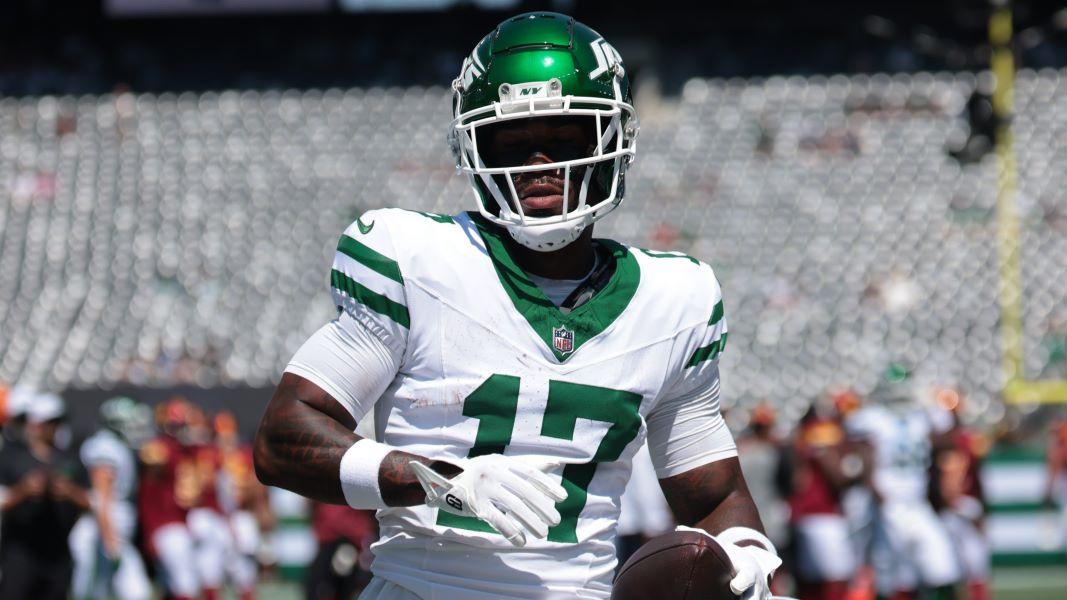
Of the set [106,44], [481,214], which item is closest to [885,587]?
[481,214]

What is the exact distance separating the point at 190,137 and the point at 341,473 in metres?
19.2

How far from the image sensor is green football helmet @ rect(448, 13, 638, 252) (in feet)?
7.91

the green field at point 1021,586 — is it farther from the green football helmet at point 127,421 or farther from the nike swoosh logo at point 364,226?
the nike swoosh logo at point 364,226

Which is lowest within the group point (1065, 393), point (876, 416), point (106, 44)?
point (1065, 393)

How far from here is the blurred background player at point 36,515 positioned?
23.2 ft

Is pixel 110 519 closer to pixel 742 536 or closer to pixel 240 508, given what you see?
pixel 240 508

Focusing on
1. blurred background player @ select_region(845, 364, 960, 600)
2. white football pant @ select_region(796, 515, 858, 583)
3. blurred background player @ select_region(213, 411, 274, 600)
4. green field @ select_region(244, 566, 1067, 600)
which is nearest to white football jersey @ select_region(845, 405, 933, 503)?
blurred background player @ select_region(845, 364, 960, 600)

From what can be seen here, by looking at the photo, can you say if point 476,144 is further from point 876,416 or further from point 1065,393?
point 1065,393

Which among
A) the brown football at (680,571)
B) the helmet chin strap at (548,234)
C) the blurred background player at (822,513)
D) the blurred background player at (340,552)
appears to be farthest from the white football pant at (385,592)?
the blurred background player at (822,513)

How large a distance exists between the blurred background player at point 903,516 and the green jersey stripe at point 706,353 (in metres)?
6.39

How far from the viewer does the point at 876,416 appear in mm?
9047

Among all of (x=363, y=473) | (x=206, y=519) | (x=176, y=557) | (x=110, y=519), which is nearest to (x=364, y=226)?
(x=363, y=473)

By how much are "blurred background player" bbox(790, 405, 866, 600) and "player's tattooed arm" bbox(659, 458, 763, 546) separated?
611 cm

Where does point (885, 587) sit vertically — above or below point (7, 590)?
below
